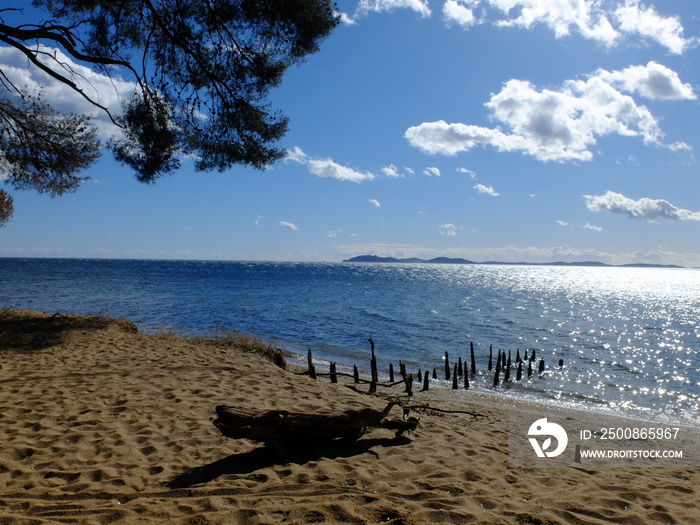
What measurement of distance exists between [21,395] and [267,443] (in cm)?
552

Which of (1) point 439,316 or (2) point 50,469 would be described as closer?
(2) point 50,469

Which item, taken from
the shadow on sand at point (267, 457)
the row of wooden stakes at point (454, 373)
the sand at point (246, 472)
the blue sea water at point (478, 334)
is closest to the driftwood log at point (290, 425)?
the shadow on sand at point (267, 457)

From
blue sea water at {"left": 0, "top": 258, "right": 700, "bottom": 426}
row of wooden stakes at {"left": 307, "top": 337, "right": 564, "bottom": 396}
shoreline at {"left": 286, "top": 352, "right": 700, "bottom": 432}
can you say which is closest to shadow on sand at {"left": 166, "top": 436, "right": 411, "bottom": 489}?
row of wooden stakes at {"left": 307, "top": 337, "right": 564, "bottom": 396}

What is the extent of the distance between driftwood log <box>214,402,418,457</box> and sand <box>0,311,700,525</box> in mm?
217

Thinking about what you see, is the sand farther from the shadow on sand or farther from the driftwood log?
the driftwood log

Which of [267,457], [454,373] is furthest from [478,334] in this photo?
[267,457]

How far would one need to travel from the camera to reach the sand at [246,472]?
445cm

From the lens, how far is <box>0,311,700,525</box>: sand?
4.45 m

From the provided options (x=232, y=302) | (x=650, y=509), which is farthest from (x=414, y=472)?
(x=232, y=302)

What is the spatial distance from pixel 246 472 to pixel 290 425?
872 mm

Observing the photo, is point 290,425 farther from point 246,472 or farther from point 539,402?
point 539,402

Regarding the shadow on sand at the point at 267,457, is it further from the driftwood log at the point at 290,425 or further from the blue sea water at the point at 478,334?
the blue sea water at the point at 478,334

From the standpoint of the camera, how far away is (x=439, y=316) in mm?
39250

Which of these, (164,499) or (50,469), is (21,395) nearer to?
(50,469)
